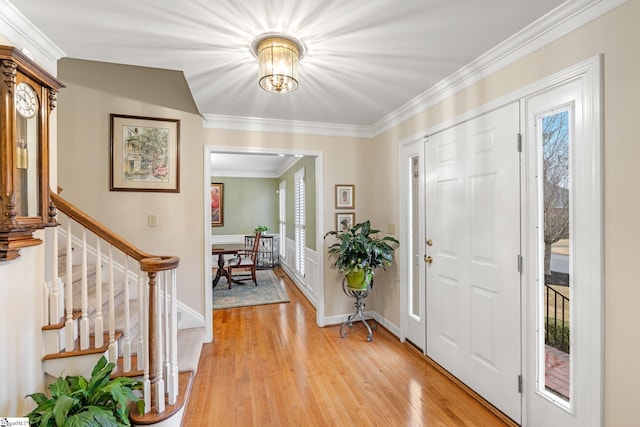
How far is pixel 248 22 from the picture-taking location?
5.31ft

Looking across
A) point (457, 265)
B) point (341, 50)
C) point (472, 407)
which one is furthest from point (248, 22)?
point (472, 407)

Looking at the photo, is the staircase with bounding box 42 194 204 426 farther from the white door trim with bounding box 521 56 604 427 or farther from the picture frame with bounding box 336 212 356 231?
the white door trim with bounding box 521 56 604 427

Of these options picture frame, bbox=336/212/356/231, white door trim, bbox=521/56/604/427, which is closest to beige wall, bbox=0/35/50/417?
picture frame, bbox=336/212/356/231

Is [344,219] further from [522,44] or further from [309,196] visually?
[522,44]

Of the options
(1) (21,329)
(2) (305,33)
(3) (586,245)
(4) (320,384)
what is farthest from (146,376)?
(3) (586,245)

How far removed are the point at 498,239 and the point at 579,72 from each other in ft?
3.41

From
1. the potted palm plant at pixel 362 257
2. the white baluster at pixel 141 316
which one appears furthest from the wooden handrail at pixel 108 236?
the potted palm plant at pixel 362 257

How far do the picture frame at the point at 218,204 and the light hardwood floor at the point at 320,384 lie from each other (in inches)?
173

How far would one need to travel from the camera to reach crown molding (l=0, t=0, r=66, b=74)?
1.50 m

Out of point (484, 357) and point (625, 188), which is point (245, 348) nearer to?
point (484, 357)

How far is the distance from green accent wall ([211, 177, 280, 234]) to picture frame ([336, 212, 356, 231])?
447 centimetres

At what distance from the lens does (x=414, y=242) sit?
9.78 feet

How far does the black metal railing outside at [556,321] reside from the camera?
5.29 feet

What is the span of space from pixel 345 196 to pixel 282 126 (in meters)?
1.14
